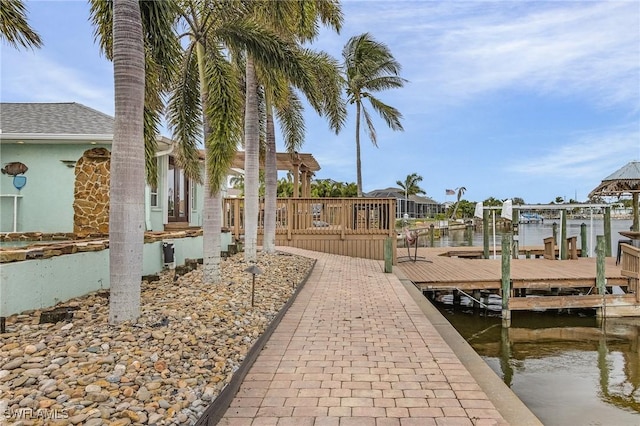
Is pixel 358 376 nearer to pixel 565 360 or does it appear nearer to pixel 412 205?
pixel 565 360

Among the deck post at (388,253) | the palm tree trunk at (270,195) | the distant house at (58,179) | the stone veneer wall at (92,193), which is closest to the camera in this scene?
the distant house at (58,179)

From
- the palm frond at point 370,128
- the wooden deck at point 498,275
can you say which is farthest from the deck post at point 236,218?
the palm frond at point 370,128

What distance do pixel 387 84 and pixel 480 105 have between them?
25.0 ft

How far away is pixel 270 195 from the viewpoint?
1184 cm

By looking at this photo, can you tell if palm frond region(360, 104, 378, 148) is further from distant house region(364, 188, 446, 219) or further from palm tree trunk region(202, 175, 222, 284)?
distant house region(364, 188, 446, 219)

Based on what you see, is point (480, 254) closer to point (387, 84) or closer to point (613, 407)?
point (387, 84)

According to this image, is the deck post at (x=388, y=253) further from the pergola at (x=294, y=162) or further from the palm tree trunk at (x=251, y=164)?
the pergola at (x=294, y=162)

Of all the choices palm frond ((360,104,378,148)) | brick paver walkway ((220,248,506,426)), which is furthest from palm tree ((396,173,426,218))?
brick paver walkway ((220,248,506,426))

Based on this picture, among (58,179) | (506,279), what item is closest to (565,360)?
(506,279)

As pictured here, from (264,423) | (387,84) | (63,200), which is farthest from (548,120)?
(264,423)

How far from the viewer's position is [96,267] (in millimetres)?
5492

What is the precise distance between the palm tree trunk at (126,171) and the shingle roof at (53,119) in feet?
19.1

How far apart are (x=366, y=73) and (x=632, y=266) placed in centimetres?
1414

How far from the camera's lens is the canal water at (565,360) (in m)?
5.13
